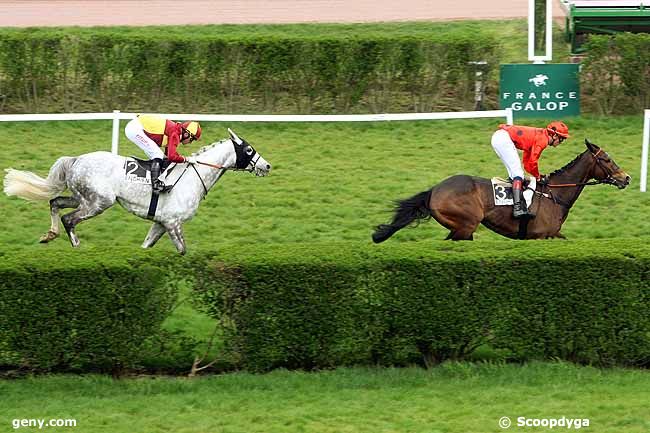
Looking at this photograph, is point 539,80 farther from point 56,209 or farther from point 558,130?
point 56,209

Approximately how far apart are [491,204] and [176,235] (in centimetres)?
266

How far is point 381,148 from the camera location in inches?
548

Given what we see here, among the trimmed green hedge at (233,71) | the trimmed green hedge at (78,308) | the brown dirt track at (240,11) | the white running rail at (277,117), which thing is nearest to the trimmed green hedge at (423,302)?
the trimmed green hedge at (78,308)

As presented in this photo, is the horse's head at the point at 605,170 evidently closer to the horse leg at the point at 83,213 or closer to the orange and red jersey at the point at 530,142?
the orange and red jersey at the point at 530,142

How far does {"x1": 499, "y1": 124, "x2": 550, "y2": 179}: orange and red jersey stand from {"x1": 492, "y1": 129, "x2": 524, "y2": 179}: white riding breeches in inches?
2.0

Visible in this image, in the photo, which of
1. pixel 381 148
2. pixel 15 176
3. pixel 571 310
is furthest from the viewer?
pixel 381 148

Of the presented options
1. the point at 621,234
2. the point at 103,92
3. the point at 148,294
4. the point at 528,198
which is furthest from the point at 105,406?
the point at 103,92

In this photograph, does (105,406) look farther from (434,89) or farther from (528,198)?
(434,89)

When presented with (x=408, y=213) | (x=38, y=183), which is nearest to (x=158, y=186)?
(x=38, y=183)

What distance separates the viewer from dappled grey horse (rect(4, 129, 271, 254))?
1053cm

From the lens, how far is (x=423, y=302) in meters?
8.53

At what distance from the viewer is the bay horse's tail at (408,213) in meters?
10.3

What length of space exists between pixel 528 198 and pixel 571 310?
2104 mm

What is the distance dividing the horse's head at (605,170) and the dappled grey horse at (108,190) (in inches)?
135
